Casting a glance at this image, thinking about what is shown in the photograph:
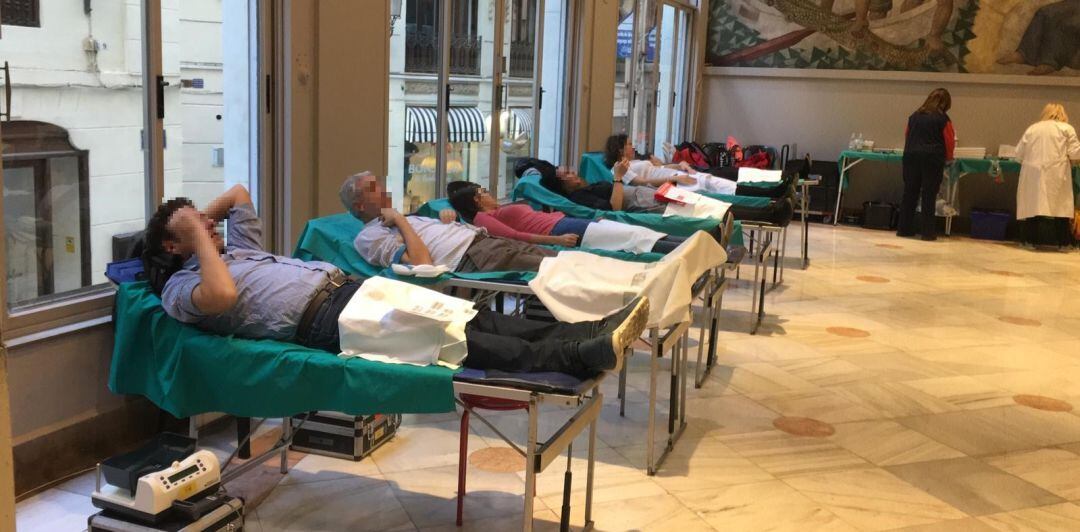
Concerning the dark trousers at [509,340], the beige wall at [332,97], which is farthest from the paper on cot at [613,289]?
the beige wall at [332,97]

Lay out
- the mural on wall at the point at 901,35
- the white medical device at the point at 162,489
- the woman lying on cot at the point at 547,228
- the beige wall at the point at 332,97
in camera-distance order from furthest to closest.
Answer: the mural on wall at the point at 901,35 < the woman lying on cot at the point at 547,228 < the beige wall at the point at 332,97 < the white medical device at the point at 162,489

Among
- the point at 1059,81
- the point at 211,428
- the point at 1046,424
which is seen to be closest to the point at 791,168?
the point at 1059,81

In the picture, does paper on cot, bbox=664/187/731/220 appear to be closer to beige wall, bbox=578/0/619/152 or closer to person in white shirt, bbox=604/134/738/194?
person in white shirt, bbox=604/134/738/194

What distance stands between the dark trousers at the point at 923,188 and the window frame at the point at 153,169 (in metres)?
8.02

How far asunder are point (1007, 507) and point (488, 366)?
2134 millimetres

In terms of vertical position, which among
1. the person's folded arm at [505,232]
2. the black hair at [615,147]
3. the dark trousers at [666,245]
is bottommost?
the dark trousers at [666,245]

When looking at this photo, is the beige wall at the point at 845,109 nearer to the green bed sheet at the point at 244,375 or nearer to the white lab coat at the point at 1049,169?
the white lab coat at the point at 1049,169

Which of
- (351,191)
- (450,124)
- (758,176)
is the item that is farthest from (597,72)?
(351,191)

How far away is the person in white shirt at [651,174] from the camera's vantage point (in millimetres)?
7348

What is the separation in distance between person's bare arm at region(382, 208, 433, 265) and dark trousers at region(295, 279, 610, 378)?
0.81 m

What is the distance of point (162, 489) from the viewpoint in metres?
2.62

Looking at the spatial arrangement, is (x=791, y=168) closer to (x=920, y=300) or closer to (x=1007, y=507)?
(x=920, y=300)

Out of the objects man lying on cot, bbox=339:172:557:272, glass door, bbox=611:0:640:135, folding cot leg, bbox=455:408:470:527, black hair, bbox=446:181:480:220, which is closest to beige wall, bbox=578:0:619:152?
glass door, bbox=611:0:640:135

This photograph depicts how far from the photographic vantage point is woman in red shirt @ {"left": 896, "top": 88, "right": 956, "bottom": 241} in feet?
33.3
